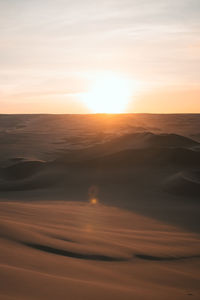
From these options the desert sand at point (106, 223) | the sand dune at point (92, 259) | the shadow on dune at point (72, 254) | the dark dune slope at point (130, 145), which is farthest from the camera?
the dark dune slope at point (130, 145)

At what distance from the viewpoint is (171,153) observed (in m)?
9.46

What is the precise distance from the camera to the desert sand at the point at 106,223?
7.05 feet

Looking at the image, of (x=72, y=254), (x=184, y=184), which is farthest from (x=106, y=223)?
(x=184, y=184)

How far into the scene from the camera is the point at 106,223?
14.9ft

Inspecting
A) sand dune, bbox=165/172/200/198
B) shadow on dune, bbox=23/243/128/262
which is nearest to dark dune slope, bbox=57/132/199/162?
sand dune, bbox=165/172/200/198

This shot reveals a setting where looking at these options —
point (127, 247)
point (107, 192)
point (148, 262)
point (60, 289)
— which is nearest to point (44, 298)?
point (60, 289)

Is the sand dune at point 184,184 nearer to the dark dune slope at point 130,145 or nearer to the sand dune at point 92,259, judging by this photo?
the dark dune slope at point 130,145

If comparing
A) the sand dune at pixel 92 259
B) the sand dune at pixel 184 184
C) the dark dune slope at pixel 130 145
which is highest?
the dark dune slope at pixel 130 145

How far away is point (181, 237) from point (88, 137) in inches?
490

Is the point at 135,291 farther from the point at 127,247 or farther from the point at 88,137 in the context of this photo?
the point at 88,137

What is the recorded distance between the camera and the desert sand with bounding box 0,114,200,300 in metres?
2.15

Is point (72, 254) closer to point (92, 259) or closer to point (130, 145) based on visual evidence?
point (92, 259)

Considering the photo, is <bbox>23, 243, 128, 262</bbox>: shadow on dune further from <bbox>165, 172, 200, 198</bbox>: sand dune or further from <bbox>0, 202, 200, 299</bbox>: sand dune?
<bbox>165, 172, 200, 198</bbox>: sand dune

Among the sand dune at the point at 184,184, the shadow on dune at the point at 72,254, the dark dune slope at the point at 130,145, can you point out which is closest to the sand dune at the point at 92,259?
the shadow on dune at the point at 72,254
